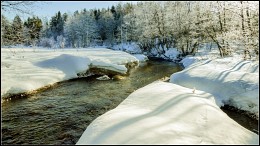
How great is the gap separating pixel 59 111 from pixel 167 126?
7.51 metres

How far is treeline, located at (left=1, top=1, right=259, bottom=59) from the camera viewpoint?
1242cm

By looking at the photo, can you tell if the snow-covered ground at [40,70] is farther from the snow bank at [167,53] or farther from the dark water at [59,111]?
the snow bank at [167,53]

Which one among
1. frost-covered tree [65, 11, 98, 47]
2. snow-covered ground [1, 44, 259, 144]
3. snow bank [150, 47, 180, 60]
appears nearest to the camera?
snow-covered ground [1, 44, 259, 144]

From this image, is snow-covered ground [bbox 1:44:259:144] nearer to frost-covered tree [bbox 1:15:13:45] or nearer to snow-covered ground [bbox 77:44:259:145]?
snow-covered ground [bbox 77:44:259:145]

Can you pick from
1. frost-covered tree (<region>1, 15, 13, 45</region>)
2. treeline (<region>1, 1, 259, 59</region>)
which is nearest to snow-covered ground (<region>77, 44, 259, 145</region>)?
treeline (<region>1, 1, 259, 59</region>)

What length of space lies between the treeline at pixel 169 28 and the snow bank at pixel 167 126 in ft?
13.8

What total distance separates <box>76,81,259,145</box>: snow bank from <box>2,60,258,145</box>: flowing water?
8.20ft

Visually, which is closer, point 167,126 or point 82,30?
point 167,126

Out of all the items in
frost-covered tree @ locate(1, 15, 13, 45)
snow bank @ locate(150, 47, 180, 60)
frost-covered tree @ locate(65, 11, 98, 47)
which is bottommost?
snow bank @ locate(150, 47, 180, 60)

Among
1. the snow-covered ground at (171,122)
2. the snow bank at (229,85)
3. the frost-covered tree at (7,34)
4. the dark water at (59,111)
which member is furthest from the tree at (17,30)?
the snow bank at (229,85)

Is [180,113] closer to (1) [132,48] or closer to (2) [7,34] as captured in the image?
(2) [7,34]

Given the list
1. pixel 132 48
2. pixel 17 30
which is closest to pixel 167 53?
pixel 132 48

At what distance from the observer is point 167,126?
7.48 meters

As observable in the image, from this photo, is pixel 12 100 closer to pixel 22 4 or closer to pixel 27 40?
pixel 27 40
